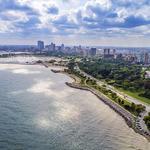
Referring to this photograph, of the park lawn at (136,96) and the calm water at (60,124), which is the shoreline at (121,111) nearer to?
the calm water at (60,124)

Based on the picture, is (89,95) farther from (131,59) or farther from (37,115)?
(131,59)

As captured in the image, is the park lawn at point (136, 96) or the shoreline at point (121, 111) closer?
the shoreline at point (121, 111)

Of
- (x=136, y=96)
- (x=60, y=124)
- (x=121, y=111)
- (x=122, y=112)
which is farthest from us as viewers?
(x=136, y=96)

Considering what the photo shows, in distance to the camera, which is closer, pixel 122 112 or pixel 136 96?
pixel 122 112

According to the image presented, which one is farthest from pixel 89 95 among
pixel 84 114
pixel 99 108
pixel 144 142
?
pixel 144 142

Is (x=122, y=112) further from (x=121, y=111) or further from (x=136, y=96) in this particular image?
(x=136, y=96)

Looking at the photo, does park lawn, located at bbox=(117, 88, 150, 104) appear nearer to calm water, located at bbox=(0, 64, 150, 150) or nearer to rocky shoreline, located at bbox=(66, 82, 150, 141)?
rocky shoreline, located at bbox=(66, 82, 150, 141)

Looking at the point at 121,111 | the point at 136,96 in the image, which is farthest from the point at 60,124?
the point at 136,96

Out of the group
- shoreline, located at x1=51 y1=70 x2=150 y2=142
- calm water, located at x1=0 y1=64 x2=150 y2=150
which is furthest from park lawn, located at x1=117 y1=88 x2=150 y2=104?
calm water, located at x1=0 y1=64 x2=150 y2=150

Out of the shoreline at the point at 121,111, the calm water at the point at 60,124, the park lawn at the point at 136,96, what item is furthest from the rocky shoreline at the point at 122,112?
the park lawn at the point at 136,96
